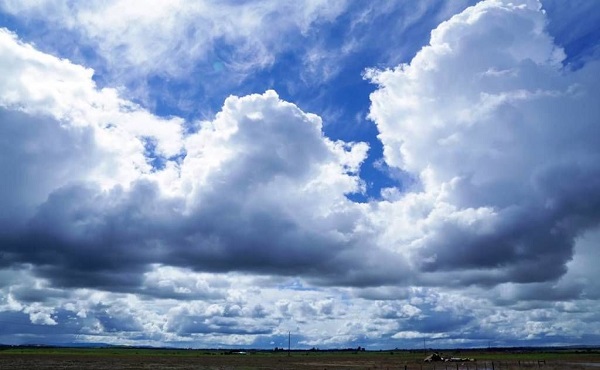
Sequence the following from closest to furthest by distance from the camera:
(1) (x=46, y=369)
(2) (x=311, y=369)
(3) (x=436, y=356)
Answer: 1. (1) (x=46, y=369)
2. (2) (x=311, y=369)
3. (3) (x=436, y=356)

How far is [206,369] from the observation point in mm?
103938

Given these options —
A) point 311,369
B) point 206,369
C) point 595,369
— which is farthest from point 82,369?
point 595,369

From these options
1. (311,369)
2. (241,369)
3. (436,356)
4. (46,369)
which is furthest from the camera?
(436,356)

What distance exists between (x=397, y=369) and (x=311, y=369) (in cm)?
1782

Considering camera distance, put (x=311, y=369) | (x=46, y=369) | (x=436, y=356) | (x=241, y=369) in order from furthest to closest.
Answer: (x=436, y=356)
(x=311, y=369)
(x=241, y=369)
(x=46, y=369)

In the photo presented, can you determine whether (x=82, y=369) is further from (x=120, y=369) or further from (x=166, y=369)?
(x=166, y=369)

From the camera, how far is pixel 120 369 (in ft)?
338

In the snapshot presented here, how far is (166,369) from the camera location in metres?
105

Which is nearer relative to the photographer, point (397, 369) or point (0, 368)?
point (0, 368)

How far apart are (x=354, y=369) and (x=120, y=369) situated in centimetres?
4659

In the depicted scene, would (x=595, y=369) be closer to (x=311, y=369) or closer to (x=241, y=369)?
(x=311, y=369)

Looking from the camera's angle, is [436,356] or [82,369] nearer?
[82,369]

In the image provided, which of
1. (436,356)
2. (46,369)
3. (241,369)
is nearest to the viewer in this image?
(46,369)

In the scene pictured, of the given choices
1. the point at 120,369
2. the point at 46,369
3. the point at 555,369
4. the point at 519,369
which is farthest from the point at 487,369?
the point at 46,369
